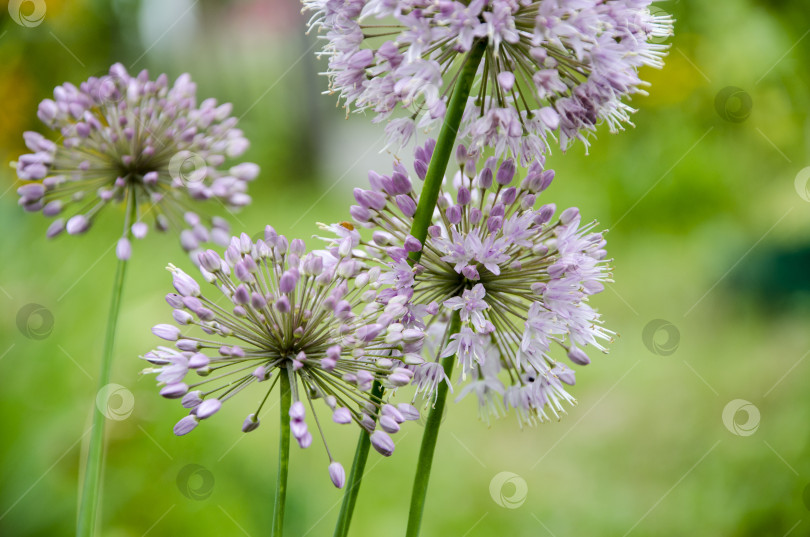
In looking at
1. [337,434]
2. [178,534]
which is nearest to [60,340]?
[178,534]

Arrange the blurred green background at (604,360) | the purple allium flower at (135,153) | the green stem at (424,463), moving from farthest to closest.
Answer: the blurred green background at (604,360)
the purple allium flower at (135,153)
the green stem at (424,463)

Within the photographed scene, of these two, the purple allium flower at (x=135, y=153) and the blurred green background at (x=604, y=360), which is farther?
the blurred green background at (x=604, y=360)

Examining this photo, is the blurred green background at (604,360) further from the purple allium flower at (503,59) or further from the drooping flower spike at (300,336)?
the purple allium flower at (503,59)

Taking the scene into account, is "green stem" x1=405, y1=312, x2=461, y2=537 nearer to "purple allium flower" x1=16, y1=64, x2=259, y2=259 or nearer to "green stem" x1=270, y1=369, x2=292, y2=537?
"green stem" x1=270, y1=369, x2=292, y2=537

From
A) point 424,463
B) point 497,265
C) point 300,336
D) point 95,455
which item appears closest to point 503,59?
point 497,265

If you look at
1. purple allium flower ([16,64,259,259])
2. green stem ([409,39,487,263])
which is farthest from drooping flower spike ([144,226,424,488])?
purple allium flower ([16,64,259,259])

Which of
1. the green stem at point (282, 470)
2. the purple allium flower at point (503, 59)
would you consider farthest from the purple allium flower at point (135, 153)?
the green stem at point (282, 470)
